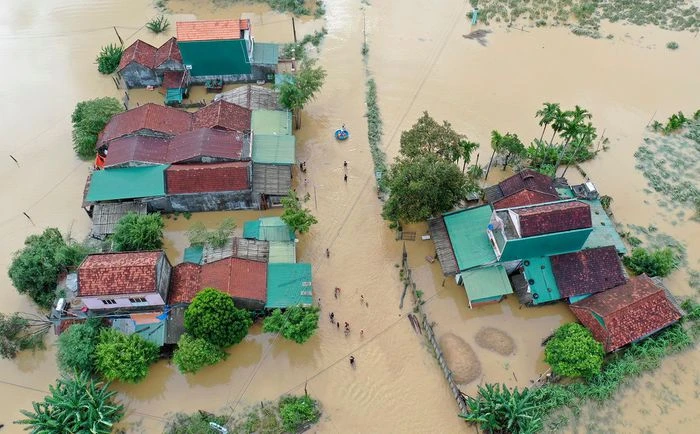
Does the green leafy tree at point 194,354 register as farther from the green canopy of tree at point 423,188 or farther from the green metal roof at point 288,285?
the green canopy of tree at point 423,188

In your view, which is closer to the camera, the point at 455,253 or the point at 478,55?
the point at 455,253

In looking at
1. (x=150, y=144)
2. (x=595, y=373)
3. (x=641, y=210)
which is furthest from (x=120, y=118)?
(x=641, y=210)

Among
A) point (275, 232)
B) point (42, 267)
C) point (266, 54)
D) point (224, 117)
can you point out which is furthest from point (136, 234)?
point (266, 54)

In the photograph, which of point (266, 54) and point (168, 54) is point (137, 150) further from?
point (266, 54)

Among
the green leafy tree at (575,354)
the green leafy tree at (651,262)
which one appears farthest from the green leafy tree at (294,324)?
the green leafy tree at (651,262)

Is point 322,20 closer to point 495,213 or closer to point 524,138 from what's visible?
point 524,138

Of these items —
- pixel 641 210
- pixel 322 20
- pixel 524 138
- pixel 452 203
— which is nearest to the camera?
pixel 452 203
